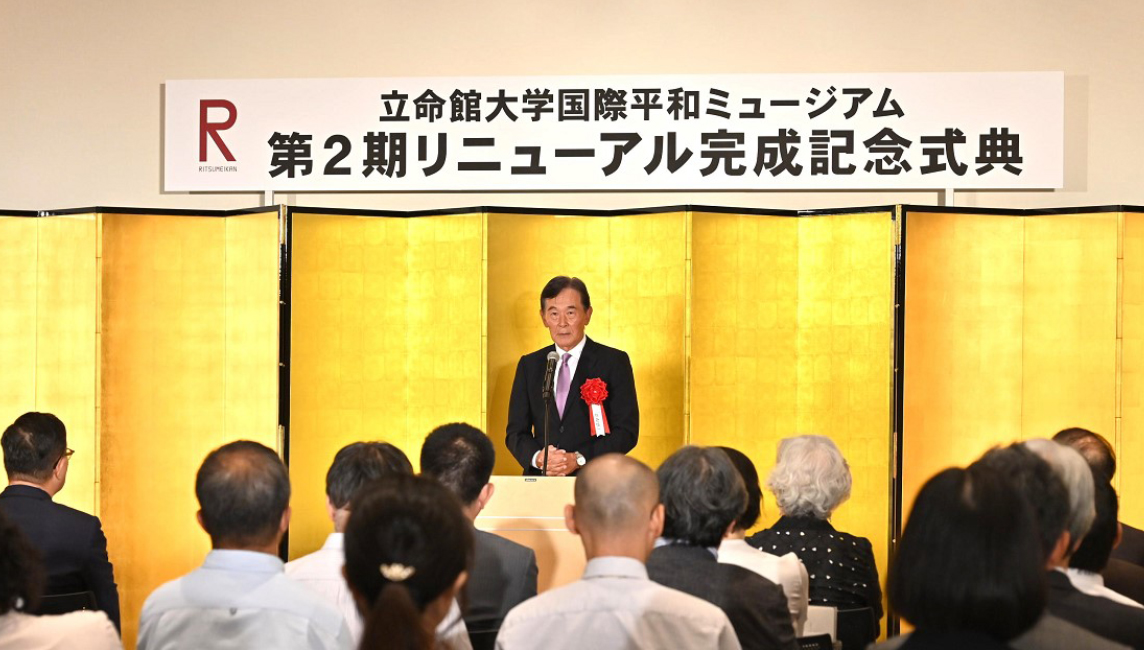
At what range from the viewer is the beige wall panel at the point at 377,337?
247 inches

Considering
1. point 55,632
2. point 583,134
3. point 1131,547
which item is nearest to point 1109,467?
point 1131,547

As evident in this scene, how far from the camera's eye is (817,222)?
20.8ft

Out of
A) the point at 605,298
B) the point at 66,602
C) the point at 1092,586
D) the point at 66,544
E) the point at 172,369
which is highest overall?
the point at 605,298

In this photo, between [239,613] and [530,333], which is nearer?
[239,613]

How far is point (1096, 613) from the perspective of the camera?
213cm

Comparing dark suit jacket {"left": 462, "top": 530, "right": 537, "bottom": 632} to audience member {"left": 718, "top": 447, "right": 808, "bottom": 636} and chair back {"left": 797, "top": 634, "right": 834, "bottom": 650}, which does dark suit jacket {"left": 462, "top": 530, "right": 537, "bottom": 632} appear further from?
chair back {"left": 797, "top": 634, "right": 834, "bottom": 650}

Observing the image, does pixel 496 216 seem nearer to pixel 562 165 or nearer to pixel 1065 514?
pixel 562 165

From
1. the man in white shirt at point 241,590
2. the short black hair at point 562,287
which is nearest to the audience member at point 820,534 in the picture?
the man in white shirt at point 241,590

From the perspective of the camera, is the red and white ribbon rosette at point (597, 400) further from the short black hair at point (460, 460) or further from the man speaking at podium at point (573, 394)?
the short black hair at point (460, 460)

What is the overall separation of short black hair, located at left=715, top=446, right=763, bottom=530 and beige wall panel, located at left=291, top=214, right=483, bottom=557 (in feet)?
10.4

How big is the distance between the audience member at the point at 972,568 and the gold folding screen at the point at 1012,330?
444 centimetres

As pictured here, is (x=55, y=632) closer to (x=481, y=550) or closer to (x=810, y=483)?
(x=481, y=550)

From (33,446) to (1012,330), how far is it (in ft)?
14.7

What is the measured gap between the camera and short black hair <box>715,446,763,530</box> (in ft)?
9.86
